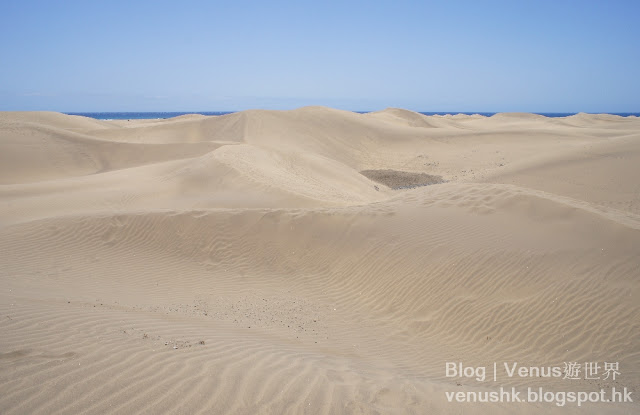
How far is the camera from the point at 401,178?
81.0 feet

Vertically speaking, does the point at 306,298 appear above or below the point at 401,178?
below

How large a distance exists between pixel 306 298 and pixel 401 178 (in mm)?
17964

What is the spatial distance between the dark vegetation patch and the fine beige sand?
8.81m

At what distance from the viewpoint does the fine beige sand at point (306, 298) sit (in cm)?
369

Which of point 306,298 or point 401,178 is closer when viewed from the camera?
point 306,298

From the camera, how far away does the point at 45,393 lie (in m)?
3.24

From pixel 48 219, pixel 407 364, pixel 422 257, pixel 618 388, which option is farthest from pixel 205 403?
pixel 48 219

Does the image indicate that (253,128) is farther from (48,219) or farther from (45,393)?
(45,393)

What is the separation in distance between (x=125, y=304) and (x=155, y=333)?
2116 millimetres

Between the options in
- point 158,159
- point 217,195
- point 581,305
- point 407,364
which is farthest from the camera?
point 158,159

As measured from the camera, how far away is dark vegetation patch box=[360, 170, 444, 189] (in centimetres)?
2303

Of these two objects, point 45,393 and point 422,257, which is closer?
point 45,393

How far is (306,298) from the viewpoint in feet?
25.6

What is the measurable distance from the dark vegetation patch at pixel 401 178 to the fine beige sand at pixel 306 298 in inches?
347
